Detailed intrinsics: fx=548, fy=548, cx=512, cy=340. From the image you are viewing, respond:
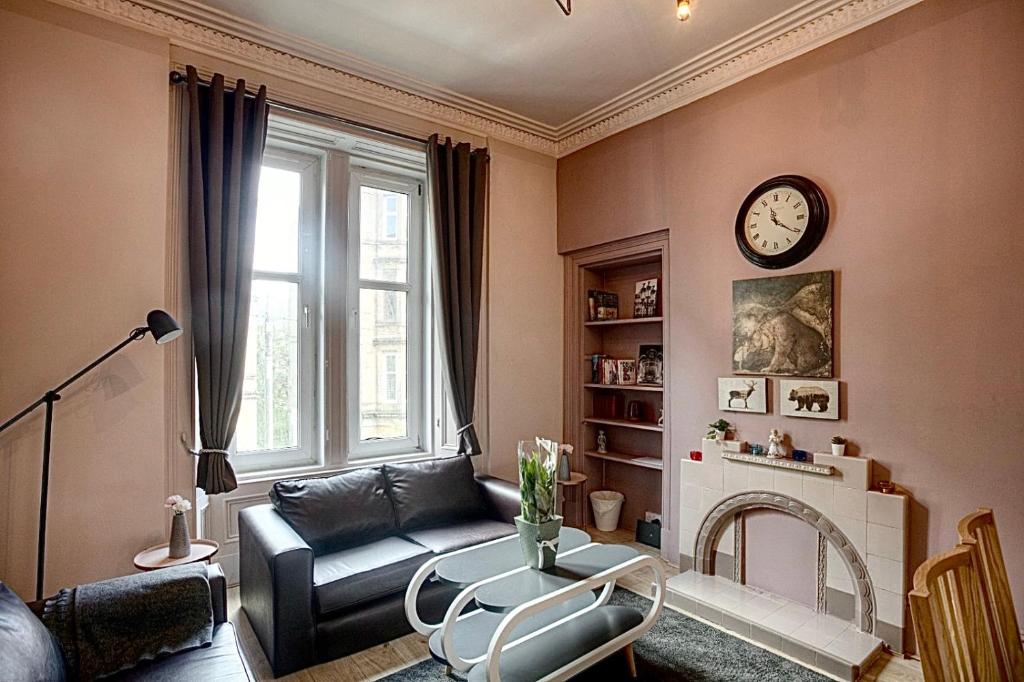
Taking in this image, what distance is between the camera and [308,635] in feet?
8.00

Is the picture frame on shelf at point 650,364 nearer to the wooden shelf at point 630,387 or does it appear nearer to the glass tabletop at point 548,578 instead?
the wooden shelf at point 630,387

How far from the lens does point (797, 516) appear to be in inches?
119

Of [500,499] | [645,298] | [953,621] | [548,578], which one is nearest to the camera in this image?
[953,621]

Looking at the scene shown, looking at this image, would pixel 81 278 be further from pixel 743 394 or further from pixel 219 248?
pixel 743 394

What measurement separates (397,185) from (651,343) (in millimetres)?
2317

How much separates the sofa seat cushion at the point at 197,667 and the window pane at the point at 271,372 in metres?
1.78

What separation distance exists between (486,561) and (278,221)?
8.51 ft

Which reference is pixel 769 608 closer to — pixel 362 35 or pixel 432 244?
pixel 432 244

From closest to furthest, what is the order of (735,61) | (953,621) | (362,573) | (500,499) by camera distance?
(953,621) → (362,573) → (735,61) → (500,499)

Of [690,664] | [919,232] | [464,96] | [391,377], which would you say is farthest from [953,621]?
[464,96]

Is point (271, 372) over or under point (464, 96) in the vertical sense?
under

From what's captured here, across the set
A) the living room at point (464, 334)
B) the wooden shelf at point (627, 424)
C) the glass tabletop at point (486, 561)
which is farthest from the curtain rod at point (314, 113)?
the glass tabletop at point (486, 561)

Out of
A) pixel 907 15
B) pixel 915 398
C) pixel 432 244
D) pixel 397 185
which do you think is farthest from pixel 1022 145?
pixel 397 185

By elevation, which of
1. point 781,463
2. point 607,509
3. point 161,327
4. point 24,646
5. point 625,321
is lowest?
point 607,509
